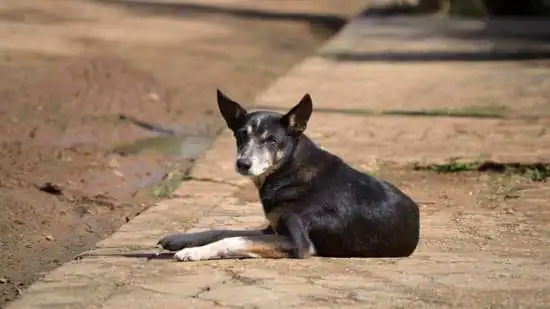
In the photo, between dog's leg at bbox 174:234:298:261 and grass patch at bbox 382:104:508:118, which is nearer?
dog's leg at bbox 174:234:298:261

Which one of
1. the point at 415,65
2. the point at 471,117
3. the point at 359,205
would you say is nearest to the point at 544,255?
the point at 359,205

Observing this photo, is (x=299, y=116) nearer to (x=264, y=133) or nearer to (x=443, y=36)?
(x=264, y=133)

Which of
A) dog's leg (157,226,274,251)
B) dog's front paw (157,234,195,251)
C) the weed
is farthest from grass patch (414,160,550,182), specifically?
dog's front paw (157,234,195,251)

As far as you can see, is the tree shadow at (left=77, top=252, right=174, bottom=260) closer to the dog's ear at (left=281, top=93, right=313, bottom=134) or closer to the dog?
the dog

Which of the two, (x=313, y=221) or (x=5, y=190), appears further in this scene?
(x=5, y=190)

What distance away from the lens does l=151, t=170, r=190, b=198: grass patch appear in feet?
28.7

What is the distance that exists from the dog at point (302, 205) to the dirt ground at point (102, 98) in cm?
122

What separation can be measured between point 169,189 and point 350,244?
2.63 metres

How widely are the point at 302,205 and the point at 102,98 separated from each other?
6.00m

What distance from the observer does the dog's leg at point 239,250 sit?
6293mm

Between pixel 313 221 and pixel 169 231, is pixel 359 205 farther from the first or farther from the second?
pixel 169 231

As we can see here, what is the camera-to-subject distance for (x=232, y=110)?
21.7 feet

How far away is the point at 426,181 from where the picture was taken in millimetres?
8906

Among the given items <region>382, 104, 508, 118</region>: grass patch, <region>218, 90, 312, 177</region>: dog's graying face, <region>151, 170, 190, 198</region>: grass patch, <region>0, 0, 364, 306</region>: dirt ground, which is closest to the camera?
<region>218, 90, 312, 177</region>: dog's graying face
